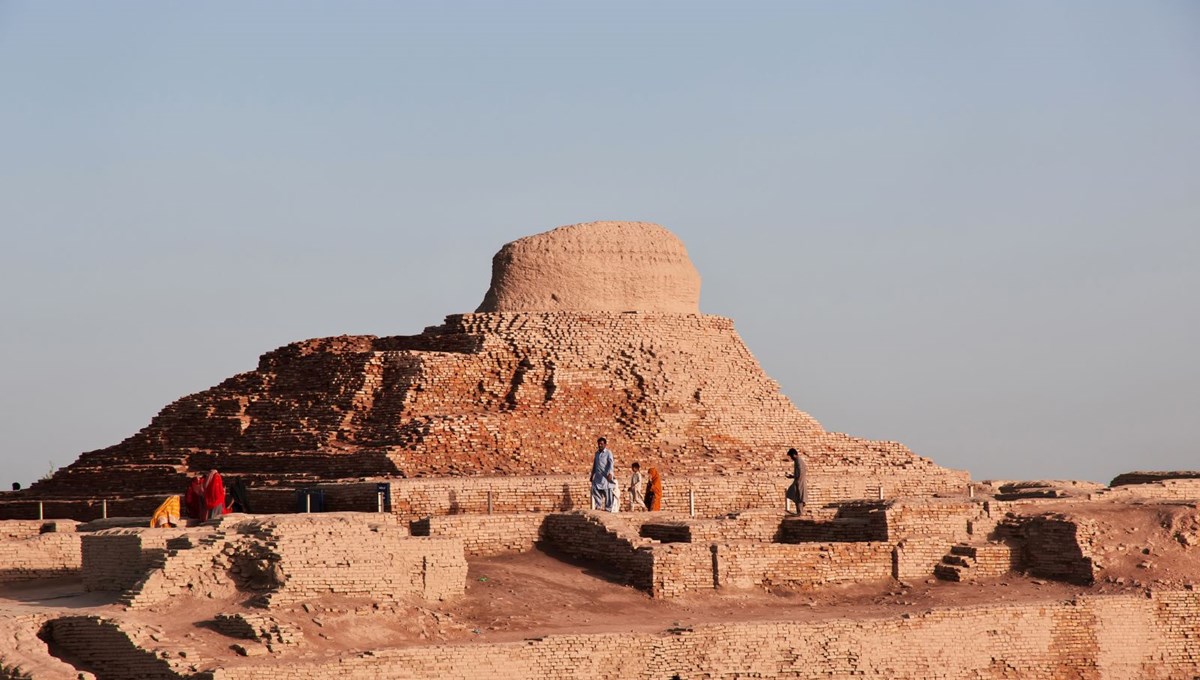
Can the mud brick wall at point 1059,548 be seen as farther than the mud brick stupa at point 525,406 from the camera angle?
No

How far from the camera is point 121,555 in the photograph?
2048 cm

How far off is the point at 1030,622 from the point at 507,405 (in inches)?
465

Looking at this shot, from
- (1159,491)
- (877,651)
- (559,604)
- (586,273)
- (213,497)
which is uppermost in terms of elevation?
(586,273)

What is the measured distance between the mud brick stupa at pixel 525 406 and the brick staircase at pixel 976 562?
4975mm

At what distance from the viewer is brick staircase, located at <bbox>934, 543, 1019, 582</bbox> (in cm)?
Result: 2444

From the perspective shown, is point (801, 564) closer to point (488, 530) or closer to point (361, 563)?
point (488, 530)

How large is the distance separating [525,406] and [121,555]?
11841mm

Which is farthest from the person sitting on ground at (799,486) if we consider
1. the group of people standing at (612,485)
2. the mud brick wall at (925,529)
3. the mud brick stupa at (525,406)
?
the mud brick stupa at (525,406)

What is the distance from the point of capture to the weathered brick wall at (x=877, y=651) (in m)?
18.3

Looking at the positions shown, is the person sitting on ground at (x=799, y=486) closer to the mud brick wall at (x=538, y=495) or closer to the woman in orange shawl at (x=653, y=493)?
the woman in orange shawl at (x=653, y=493)

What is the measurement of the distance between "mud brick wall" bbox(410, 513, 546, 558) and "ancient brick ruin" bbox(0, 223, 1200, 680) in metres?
0.04

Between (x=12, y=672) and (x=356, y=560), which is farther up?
(x=356, y=560)

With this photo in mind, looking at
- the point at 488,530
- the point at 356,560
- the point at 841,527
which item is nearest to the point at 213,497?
the point at 488,530

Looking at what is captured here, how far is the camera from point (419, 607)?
20.1 m
